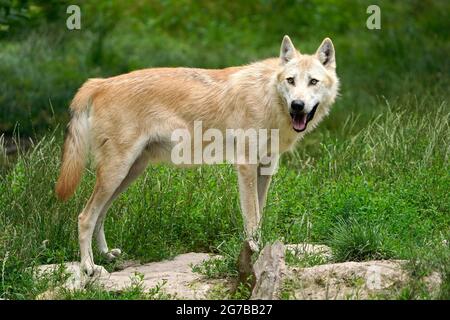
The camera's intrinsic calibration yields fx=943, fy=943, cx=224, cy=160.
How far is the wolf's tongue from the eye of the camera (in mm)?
7367

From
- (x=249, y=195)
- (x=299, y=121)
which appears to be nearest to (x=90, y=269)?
(x=249, y=195)

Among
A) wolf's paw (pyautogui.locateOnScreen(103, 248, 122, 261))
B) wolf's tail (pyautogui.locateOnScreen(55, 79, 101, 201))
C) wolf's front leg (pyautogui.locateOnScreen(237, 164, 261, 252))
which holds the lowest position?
wolf's paw (pyautogui.locateOnScreen(103, 248, 122, 261))

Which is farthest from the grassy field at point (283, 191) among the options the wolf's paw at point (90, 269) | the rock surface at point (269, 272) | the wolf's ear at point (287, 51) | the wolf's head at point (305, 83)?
the wolf's ear at point (287, 51)

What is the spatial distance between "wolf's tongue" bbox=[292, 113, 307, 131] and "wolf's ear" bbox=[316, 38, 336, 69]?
0.52 metres

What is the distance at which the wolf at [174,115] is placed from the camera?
291 inches

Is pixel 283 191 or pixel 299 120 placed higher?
pixel 299 120

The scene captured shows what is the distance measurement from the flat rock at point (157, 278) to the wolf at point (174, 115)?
8.8 inches

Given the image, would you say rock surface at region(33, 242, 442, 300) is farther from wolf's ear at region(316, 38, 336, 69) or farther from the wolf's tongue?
wolf's ear at region(316, 38, 336, 69)

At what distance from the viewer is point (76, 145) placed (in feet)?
24.7

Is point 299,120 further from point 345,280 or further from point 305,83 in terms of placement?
point 345,280

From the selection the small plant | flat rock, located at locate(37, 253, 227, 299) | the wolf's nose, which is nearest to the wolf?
the wolf's nose

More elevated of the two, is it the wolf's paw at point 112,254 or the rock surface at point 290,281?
the rock surface at point 290,281

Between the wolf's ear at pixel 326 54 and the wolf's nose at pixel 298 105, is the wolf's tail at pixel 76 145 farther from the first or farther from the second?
the wolf's ear at pixel 326 54

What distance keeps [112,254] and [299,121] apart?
1834 mm
